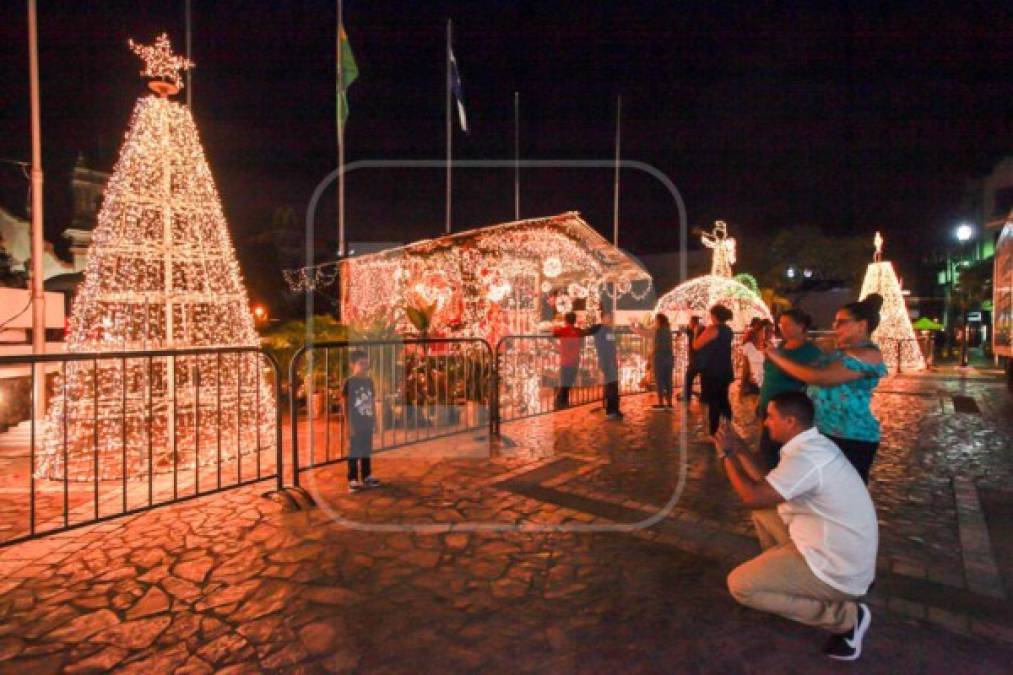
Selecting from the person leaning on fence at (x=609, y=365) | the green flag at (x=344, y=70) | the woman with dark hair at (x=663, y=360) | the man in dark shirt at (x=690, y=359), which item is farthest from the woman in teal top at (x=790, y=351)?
the green flag at (x=344, y=70)

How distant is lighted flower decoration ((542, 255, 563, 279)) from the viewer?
539 inches

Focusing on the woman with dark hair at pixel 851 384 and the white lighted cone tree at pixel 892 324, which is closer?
the woman with dark hair at pixel 851 384

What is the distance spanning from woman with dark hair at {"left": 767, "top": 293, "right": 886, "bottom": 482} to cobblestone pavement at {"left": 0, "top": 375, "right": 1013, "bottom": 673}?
35.8 inches

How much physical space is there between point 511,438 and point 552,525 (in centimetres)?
310

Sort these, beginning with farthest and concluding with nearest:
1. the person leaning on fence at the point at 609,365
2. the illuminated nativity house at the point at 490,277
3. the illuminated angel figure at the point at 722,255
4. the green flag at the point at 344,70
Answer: the illuminated angel figure at the point at 722,255 → the green flag at the point at 344,70 → the illuminated nativity house at the point at 490,277 → the person leaning on fence at the point at 609,365

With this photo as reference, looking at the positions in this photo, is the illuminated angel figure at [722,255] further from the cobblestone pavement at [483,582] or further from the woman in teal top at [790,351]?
the woman in teal top at [790,351]

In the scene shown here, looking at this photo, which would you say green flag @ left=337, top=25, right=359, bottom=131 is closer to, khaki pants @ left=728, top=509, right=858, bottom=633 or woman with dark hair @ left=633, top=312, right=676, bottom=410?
woman with dark hair @ left=633, top=312, right=676, bottom=410

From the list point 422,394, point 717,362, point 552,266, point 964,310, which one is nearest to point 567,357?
point 422,394

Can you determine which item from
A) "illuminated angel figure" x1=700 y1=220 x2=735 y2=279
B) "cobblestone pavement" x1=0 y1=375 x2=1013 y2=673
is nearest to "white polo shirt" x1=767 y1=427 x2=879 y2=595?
"cobblestone pavement" x1=0 y1=375 x2=1013 y2=673

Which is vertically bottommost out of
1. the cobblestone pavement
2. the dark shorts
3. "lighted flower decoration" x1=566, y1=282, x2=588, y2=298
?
the cobblestone pavement

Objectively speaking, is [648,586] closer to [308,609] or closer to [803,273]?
[308,609]

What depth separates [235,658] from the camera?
9.71 feet

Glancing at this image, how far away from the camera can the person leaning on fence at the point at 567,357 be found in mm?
10055

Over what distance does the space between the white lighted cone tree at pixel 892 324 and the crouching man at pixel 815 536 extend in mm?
18860
